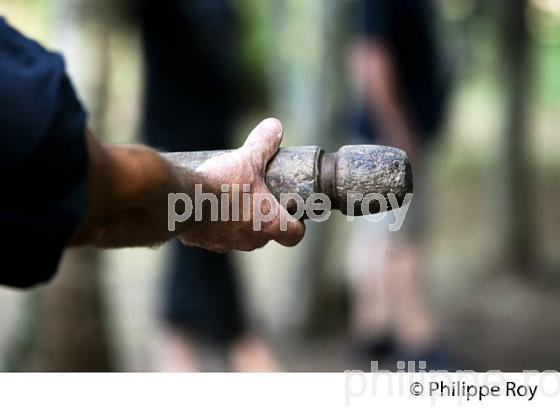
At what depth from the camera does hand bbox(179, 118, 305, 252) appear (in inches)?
59.1

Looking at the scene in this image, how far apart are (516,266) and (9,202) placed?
4612mm

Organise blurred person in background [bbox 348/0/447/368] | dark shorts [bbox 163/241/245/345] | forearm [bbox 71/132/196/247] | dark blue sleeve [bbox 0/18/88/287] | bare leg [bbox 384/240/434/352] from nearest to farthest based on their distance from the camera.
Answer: dark blue sleeve [bbox 0/18/88/287], forearm [bbox 71/132/196/247], dark shorts [bbox 163/241/245/345], blurred person in background [bbox 348/0/447/368], bare leg [bbox 384/240/434/352]

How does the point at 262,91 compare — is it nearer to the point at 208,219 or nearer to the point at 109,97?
the point at 109,97

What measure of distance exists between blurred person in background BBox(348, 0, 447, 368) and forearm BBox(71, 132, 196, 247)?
2.01 metres

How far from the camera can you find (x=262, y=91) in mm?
4562

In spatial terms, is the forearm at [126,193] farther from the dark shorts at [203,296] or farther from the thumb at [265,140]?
the dark shorts at [203,296]

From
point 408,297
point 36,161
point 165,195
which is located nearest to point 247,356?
point 408,297

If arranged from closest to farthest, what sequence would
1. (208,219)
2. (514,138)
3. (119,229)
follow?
(119,229), (208,219), (514,138)

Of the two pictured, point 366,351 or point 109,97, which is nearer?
point 109,97

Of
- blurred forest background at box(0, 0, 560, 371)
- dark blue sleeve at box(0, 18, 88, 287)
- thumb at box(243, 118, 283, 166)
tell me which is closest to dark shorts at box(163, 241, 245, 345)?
blurred forest background at box(0, 0, 560, 371)

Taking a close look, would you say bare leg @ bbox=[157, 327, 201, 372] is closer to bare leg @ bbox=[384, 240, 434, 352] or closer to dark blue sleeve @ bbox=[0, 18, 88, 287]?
bare leg @ bbox=[384, 240, 434, 352]

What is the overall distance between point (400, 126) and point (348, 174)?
2027 millimetres
